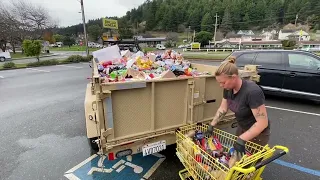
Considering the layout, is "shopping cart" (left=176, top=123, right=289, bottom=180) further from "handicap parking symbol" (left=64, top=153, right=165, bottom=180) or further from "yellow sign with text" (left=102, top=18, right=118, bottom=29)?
"yellow sign with text" (left=102, top=18, right=118, bottom=29)

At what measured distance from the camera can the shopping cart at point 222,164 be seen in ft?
5.41

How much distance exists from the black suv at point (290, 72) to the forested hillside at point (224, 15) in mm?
79974

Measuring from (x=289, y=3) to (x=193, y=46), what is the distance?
58.6 meters

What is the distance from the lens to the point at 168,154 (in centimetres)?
341

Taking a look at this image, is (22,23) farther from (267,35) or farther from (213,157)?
(267,35)

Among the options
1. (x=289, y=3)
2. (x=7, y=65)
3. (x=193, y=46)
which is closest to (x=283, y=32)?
(x=289, y=3)

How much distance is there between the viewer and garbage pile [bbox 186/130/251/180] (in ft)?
5.92

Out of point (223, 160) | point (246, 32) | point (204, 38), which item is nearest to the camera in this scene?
point (223, 160)

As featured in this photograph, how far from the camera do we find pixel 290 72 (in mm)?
5762

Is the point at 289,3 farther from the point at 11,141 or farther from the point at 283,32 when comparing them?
the point at 11,141

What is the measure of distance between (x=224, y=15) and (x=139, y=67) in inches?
3784

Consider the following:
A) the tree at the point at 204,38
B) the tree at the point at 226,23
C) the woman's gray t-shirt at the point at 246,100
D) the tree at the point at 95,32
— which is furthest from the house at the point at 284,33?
the woman's gray t-shirt at the point at 246,100

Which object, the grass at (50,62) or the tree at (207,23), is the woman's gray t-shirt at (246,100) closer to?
the grass at (50,62)

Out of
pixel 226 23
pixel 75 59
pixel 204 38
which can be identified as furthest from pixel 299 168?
pixel 226 23
